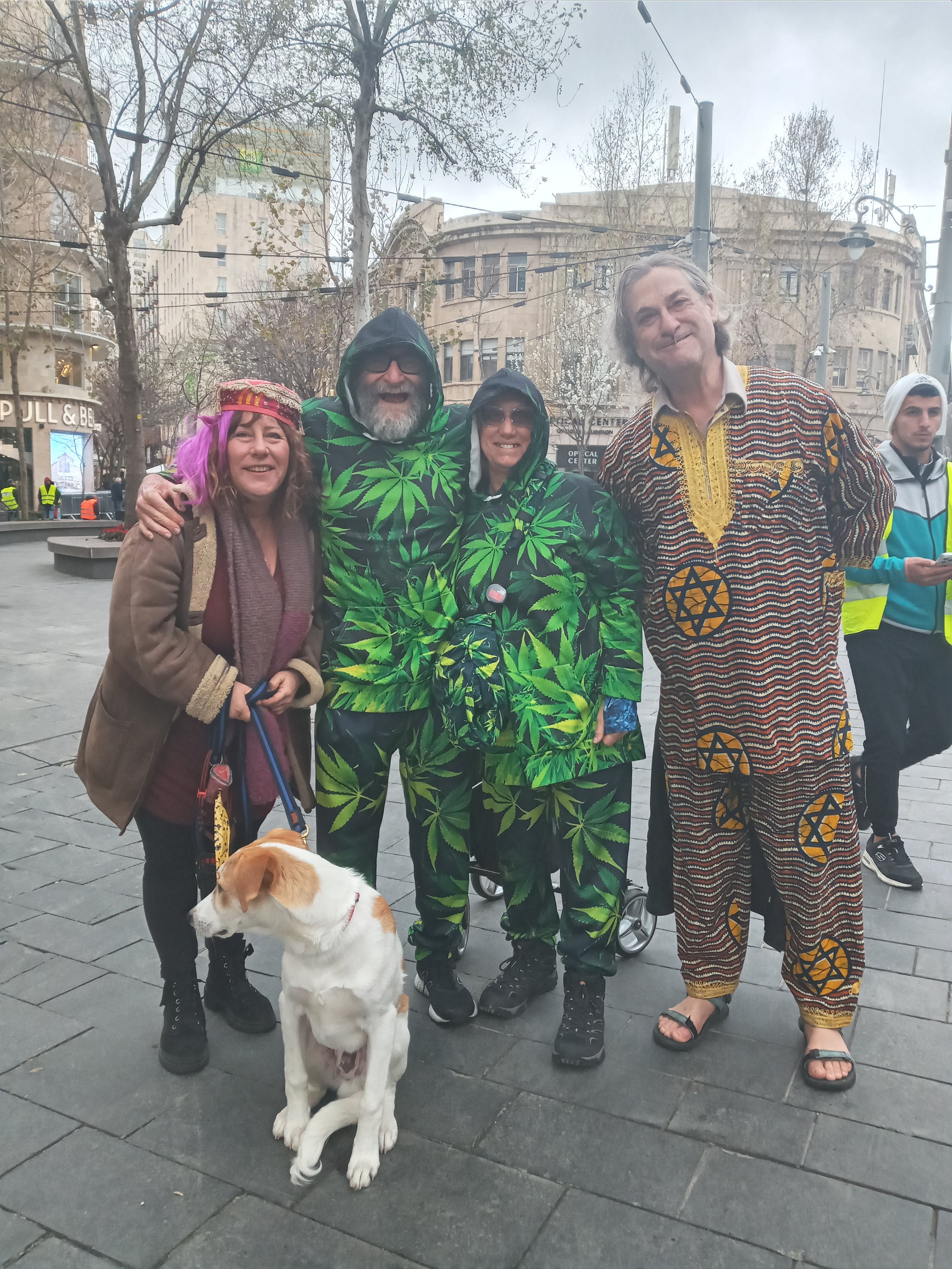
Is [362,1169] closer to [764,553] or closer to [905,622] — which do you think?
[764,553]

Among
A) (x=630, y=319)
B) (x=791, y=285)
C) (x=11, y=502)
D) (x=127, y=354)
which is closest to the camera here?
(x=630, y=319)

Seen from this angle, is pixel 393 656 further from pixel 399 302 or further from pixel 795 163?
pixel 795 163

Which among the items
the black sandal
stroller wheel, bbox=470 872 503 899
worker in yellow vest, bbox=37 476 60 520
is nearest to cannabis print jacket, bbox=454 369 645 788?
the black sandal

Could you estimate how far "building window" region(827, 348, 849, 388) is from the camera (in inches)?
1670

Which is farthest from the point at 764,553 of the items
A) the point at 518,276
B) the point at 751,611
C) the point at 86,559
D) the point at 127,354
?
the point at 518,276

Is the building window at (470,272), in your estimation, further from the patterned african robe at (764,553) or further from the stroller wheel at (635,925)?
the patterned african robe at (764,553)

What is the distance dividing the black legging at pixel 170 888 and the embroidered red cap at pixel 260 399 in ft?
3.93

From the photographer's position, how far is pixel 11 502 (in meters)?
28.7

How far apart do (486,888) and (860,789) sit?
1.73m

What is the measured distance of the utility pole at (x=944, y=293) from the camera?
11.7 m

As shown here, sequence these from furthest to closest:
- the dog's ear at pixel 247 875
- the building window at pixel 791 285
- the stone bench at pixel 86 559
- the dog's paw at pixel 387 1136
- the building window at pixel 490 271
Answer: the building window at pixel 490 271 < the building window at pixel 791 285 < the stone bench at pixel 86 559 < the dog's paw at pixel 387 1136 < the dog's ear at pixel 247 875

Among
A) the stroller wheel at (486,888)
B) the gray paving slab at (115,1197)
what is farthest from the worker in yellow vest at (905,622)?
the gray paving slab at (115,1197)

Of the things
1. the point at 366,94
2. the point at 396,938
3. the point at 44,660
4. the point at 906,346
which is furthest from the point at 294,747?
the point at 906,346

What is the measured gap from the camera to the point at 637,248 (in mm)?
27469
